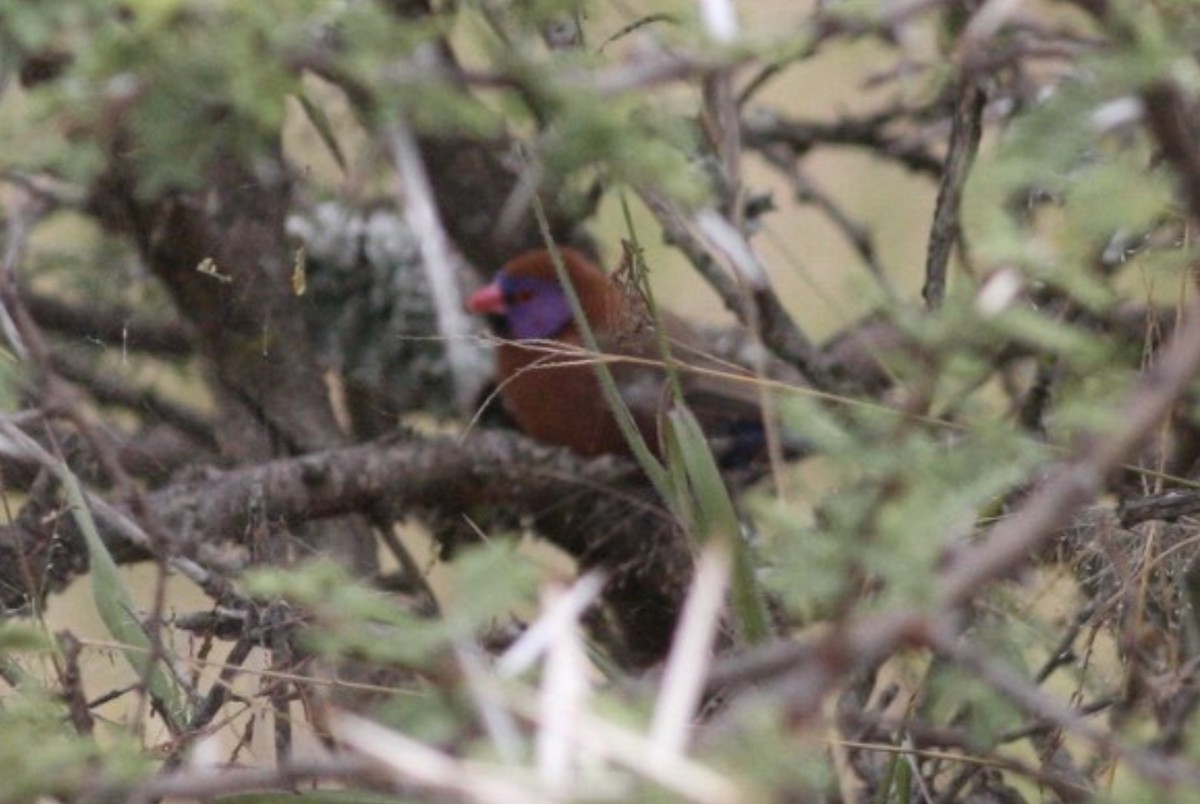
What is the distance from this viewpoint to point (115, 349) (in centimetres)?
274

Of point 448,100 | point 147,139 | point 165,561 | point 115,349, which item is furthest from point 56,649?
point 115,349

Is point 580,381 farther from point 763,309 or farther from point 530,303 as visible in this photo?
point 763,309

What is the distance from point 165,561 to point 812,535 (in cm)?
47

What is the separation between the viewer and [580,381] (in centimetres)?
304

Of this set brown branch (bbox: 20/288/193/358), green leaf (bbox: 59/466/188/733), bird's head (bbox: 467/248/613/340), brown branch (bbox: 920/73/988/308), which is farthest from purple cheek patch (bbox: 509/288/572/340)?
Result: green leaf (bbox: 59/466/188/733)

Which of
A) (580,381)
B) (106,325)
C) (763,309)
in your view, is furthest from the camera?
(580,381)

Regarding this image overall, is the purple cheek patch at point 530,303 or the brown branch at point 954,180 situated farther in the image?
the purple cheek patch at point 530,303

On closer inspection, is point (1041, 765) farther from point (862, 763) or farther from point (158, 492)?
point (158, 492)

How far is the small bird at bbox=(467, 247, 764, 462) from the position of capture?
291 centimetres

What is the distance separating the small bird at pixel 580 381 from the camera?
2.91 m

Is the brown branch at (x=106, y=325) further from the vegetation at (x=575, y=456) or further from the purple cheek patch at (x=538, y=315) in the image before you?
the purple cheek patch at (x=538, y=315)

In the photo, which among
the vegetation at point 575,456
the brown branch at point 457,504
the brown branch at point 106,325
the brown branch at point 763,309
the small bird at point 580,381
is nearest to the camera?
the vegetation at point 575,456

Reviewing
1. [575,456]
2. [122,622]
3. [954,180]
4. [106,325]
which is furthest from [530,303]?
[122,622]

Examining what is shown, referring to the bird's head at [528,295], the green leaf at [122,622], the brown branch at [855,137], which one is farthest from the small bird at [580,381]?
the green leaf at [122,622]
